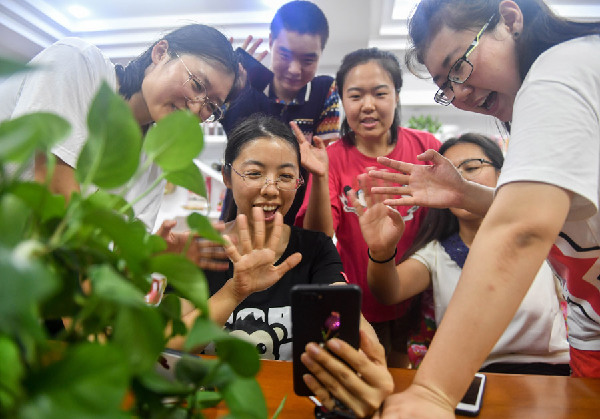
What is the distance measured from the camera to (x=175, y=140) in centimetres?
30

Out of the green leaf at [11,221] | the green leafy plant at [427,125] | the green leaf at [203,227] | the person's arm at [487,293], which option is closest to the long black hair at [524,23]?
the person's arm at [487,293]

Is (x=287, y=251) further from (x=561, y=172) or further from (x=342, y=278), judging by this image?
(x=561, y=172)

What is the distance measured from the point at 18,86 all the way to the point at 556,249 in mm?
1240

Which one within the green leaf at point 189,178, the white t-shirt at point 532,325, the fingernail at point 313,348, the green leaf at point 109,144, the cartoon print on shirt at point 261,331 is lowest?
the white t-shirt at point 532,325

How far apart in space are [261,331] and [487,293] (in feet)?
2.19

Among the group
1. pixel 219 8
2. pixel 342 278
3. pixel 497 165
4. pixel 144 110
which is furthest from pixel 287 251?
pixel 219 8

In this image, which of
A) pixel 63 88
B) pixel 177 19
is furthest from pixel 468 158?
pixel 177 19

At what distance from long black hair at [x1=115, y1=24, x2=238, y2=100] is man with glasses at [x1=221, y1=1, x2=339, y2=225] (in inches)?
14.7

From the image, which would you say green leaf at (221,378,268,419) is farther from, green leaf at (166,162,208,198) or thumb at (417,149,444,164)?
thumb at (417,149,444,164)

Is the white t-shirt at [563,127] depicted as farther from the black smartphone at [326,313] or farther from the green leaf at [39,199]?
the green leaf at [39,199]

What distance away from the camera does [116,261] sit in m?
0.29

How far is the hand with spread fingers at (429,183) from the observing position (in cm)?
100

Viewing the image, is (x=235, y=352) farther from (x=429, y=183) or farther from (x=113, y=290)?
(x=429, y=183)

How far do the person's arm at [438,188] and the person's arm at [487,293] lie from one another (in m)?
0.46
